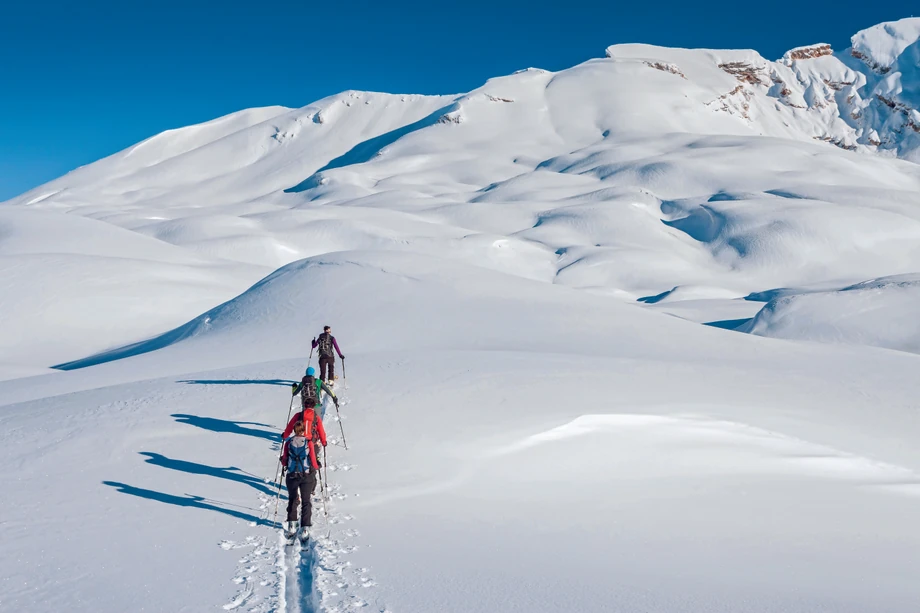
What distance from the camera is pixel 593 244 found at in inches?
2320

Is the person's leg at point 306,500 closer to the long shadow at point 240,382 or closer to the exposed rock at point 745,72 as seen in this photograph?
the long shadow at point 240,382

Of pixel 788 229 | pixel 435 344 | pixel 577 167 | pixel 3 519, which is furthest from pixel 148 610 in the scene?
pixel 577 167

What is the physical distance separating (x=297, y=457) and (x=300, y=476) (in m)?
0.22

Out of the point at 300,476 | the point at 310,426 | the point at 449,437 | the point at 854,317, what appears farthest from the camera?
the point at 854,317

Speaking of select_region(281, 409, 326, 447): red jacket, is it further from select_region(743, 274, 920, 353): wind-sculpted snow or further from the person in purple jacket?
select_region(743, 274, 920, 353): wind-sculpted snow

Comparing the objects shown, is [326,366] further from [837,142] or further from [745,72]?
[745,72]

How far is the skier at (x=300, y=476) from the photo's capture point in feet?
23.8

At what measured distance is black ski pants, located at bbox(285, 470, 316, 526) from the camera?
7.23 metres

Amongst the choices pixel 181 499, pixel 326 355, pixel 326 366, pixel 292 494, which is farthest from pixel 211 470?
pixel 326 366

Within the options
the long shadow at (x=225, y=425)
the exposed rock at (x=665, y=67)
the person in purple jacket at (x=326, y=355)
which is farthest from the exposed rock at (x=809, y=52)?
the long shadow at (x=225, y=425)

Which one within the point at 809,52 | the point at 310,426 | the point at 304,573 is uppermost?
the point at 809,52

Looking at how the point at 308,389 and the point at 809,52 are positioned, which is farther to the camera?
the point at 809,52

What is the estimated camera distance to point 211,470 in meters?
9.34

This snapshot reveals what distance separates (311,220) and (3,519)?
173 feet
